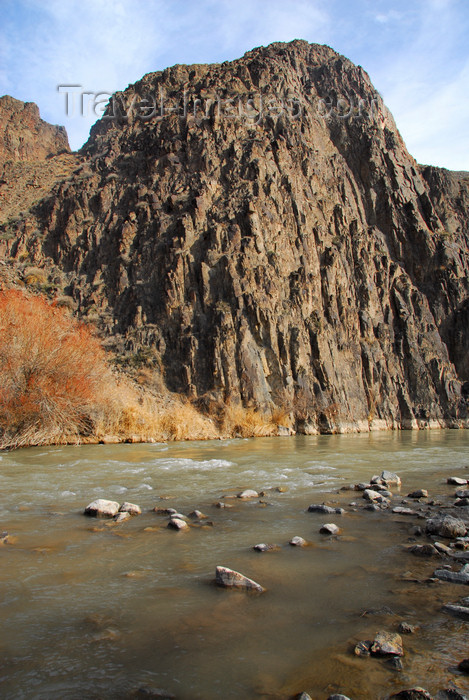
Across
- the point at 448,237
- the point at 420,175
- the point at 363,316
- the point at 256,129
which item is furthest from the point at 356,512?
the point at 420,175

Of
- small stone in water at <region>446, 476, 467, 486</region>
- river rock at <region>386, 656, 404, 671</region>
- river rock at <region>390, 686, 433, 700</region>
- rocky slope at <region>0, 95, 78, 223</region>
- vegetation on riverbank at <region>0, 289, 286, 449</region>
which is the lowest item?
small stone in water at <region>446, 476, 467, 486</region>

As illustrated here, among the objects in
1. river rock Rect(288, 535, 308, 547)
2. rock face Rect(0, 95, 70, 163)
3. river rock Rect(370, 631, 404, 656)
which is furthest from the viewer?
rock face Rect(0, 95, 70, 163)

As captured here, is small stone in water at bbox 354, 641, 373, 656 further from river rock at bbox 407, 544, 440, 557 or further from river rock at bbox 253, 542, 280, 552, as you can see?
river rock at bbox 407, 544, 440, 557

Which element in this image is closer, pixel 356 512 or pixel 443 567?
pixel 443 567

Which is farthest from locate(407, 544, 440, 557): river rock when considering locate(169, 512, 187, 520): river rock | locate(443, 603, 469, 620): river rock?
locate(169, 512, 187, 520): river rock

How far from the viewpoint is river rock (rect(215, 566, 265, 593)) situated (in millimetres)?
4301

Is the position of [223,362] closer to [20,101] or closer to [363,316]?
[363,316]

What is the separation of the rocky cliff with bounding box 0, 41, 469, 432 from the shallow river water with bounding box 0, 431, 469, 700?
25.1 meters

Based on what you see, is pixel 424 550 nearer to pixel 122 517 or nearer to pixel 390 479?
pixel 122 517

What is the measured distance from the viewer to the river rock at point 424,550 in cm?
531

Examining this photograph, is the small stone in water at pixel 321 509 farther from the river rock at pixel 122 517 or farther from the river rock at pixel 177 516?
the river rock at pixel 122 517

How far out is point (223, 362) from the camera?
108ft

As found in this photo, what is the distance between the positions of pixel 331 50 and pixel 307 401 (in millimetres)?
62135

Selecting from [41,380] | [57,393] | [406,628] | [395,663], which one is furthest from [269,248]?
[395,663]
